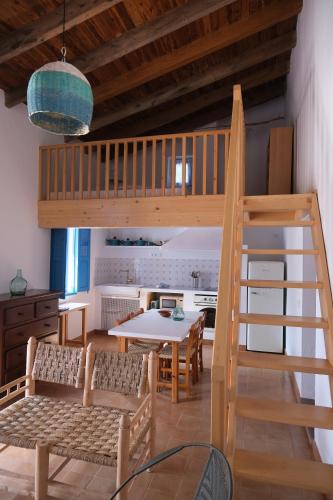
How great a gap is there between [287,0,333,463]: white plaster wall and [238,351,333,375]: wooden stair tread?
49cm

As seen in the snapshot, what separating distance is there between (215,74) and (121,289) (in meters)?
3.93

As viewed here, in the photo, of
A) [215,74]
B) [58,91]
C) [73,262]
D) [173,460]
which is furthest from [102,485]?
[215,74]

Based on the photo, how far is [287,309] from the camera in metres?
4.97

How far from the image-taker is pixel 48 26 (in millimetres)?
3096

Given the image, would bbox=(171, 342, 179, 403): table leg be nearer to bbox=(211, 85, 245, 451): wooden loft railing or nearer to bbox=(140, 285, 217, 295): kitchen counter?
bbox=(211, 85, 245, 451): wooden loft railing

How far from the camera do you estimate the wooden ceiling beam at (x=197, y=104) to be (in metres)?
5.14

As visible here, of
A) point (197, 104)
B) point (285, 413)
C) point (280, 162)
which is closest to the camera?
point (285, 413)

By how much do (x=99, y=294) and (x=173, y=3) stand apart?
4787 mm

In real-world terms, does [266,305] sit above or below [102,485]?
above

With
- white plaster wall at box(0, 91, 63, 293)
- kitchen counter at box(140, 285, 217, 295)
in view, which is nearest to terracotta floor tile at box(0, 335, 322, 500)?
white plaster wall at box(0, 91, 63, 293)

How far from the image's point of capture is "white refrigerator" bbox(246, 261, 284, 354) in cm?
508

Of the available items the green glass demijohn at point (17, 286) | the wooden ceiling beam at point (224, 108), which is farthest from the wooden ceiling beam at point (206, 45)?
the green glass demijohn at point (17, 286)

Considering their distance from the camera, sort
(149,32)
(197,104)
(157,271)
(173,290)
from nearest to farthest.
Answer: (149,32) → (197,104) → (173,290) → (157,271)

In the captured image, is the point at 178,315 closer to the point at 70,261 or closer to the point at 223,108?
the point at 70,261
